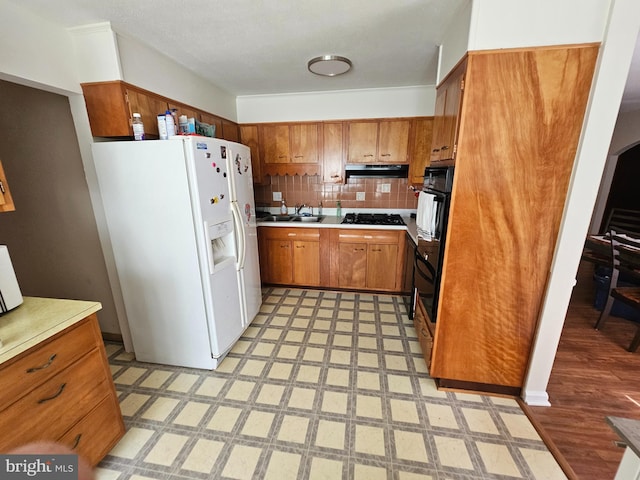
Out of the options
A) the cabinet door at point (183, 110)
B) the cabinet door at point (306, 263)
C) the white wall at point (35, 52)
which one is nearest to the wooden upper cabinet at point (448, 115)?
the cabinet door at point (306, 263)

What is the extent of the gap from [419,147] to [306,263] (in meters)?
1.95

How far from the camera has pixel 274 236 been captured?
329 cm

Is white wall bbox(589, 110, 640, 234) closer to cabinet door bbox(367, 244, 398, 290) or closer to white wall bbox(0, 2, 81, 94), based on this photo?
cabinet door bbox(367, 244, 398, 290)

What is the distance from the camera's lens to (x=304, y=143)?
3303mm

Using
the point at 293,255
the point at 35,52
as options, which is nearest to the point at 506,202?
the point at 293,255

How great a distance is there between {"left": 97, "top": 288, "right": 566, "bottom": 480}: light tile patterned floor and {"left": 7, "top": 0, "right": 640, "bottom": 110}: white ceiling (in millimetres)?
2432

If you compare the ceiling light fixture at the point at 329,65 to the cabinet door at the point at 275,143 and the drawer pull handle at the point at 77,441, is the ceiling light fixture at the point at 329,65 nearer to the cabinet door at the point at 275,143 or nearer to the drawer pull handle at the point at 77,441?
the cabinet door at the point at 275,143

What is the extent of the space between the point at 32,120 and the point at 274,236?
2.25m

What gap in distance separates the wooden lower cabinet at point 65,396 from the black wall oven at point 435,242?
6.46ft

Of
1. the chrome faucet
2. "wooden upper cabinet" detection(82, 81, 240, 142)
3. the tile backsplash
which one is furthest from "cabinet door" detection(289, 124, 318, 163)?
"wooden upper cabinet" detection(82, 81, 240, 142)

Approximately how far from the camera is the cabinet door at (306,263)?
128 inches

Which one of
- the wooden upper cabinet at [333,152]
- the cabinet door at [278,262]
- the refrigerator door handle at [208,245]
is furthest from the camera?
the cabinet door at [278,262]

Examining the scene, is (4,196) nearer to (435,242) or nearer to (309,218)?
(435,242)

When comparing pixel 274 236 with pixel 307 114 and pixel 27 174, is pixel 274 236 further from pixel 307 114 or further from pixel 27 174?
pixel 27 174
